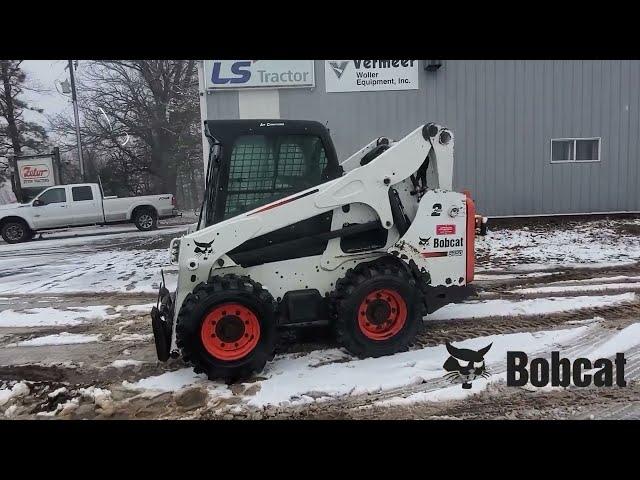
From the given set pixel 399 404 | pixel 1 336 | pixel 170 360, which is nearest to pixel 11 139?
pixel 1 336

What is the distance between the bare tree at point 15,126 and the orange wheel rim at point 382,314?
24.4m

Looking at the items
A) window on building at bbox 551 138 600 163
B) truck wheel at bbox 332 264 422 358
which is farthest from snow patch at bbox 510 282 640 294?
window on building at bbox 551 138 600 163

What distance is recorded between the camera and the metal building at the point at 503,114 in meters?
12.4

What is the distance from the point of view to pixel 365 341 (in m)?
4.59

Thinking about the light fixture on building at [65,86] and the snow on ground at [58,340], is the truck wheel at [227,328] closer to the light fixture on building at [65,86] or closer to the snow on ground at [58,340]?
the snow on ground at [58,340]

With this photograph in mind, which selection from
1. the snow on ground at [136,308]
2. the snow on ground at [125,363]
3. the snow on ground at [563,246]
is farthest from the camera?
the snow on ground at [563,246]

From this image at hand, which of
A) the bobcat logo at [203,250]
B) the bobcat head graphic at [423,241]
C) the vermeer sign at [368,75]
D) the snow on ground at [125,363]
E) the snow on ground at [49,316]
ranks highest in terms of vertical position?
the vermeer sign at [368,75]

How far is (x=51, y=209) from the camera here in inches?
613

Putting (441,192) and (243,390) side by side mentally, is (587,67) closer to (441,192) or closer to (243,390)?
(441,192)

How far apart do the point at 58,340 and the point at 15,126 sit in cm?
2457

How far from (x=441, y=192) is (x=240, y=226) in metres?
2.00

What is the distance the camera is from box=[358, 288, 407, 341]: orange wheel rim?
459 centimetres

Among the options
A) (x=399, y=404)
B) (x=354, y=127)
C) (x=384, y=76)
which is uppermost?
(x=384, y=76)

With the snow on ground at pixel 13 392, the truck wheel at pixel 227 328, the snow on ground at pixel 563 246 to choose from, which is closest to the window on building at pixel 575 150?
the snow on ground at pixel 563 246
